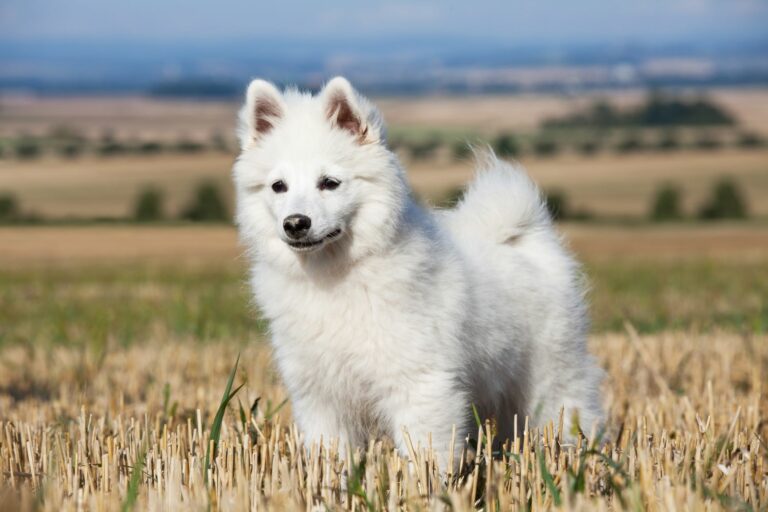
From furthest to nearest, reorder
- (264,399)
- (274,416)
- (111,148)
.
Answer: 1. (111,148)
2. (264,399)
3. (274,416)

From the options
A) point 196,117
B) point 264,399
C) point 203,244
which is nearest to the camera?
point 264,399

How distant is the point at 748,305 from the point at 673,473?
A: 957 centimetres

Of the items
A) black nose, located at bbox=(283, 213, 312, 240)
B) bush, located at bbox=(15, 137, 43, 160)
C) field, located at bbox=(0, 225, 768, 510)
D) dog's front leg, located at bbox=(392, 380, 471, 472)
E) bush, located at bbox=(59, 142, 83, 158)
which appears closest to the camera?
field, located at bbox=(0, 225, 768, 510)

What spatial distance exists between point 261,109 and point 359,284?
984 mm

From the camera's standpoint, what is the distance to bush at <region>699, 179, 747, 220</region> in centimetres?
3978

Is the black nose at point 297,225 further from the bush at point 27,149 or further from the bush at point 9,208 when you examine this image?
the bush at point 27,149

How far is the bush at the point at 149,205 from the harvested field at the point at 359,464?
3066 centimetres

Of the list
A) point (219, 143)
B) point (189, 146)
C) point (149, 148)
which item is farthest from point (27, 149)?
point (219, 143)

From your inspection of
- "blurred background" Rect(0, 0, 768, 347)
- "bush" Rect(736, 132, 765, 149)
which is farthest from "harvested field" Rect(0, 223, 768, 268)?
"bush" Rect(736, 132, 765, 149)

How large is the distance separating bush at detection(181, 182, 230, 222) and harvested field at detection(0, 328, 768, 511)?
31.2 m

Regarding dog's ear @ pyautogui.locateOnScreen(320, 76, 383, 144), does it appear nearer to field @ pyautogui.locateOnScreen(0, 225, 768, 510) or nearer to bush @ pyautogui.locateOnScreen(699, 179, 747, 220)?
field @ pyautogui.locateOnScreen(0, 225, 768, 510)

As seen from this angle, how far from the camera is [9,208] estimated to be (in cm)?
3484

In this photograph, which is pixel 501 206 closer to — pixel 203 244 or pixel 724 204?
pixel 203 244

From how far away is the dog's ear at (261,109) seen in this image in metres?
4.76
